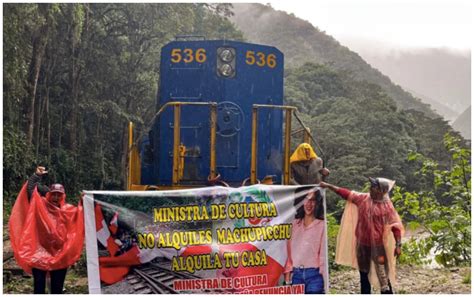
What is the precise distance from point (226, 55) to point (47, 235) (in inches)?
157

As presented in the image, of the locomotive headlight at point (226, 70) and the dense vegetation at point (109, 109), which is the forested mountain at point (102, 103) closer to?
the dense vegetation at point (109, 109)

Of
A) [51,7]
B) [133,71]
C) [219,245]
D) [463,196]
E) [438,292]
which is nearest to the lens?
[219,245]

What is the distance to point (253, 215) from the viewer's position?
230 inches

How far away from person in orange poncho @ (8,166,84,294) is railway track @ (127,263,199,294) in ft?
2.62

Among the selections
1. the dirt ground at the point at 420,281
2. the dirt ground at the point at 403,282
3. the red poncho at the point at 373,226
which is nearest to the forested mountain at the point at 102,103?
the dirt ground at the point at 403,282

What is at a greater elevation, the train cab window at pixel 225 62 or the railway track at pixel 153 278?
the train cab window at pixel 225 62

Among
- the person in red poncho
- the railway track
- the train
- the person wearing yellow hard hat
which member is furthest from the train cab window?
the railway track

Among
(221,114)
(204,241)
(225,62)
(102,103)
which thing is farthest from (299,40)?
(204,241)

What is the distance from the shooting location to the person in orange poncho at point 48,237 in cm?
580

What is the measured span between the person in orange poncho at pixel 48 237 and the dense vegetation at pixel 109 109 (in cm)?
549

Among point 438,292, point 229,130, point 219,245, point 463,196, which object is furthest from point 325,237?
point 463,196

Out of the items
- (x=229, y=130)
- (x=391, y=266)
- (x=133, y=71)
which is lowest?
(x=391, y=266)

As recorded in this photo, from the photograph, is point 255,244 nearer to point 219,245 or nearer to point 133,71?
point 219,245

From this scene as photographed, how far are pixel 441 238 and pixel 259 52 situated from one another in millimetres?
3954
